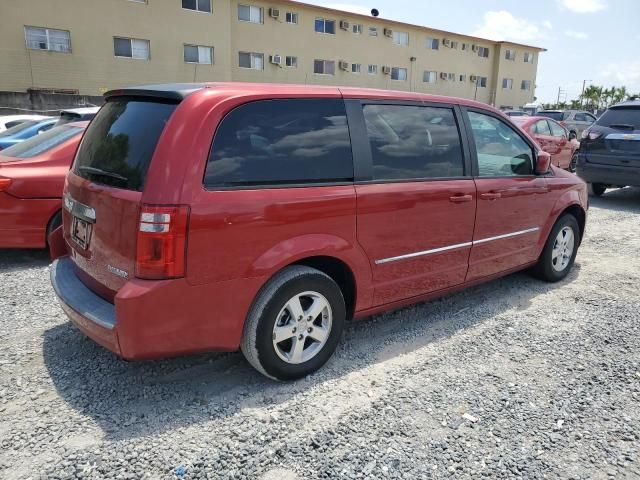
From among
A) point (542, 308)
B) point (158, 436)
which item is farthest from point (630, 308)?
point (158, 436)

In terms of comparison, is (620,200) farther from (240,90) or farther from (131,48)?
(131,48)

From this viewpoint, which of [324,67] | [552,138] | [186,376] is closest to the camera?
[186,376]

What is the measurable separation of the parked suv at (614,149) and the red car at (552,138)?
54.5 inches

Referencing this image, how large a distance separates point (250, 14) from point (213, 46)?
A: 133 inches

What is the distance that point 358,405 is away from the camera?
2.89 meters

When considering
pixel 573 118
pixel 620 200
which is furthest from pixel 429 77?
pixel 620 200

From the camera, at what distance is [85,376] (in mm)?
3096

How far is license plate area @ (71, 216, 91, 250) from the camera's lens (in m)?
2.99

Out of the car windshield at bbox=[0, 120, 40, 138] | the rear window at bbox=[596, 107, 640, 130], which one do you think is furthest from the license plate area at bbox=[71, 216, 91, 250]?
the rear window at bbox=[596, 107, 640, 130]

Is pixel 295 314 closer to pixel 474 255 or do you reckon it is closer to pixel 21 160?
pixel 474 255

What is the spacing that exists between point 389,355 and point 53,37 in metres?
25.1

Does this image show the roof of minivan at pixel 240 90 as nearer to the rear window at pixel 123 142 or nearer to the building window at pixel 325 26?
the rear window at pixel 123 142

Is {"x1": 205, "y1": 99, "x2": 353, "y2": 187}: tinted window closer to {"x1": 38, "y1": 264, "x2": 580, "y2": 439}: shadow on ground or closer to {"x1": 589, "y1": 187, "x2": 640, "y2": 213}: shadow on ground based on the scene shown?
{"x1": 38, "y1": 264, "x2": 580, "y2": 439}: shadow on ground

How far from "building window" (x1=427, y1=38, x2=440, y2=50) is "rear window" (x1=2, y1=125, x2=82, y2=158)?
36.6 m
